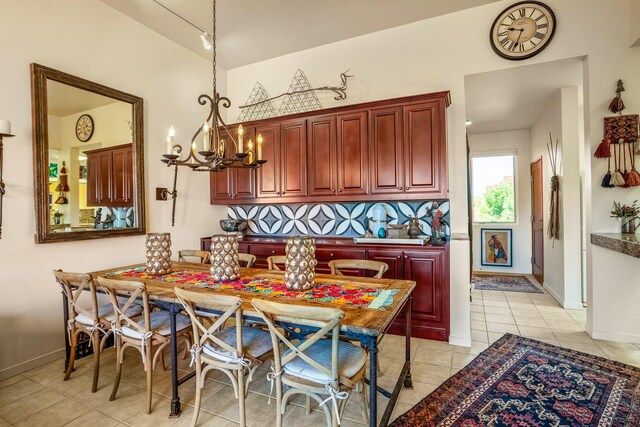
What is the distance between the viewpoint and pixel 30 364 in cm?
255

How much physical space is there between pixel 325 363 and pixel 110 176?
2912 millimetres

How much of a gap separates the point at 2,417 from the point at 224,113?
3868mm

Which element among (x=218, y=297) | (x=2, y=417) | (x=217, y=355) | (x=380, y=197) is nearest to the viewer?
(x=218, y=297)

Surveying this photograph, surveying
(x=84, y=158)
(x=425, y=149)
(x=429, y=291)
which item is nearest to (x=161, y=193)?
(x=84, y=158)

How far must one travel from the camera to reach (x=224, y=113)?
4.59 metres

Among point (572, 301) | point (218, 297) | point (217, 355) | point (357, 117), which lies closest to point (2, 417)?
point (217, 355)

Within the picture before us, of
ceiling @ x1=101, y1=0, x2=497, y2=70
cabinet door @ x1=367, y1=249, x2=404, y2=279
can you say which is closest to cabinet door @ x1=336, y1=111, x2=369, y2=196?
cabinet door @ x1=367, y1=249, x2=404, y2=279

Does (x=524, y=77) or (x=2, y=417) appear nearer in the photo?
(x=2, y=417)

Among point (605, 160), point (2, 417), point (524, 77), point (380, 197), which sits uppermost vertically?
point (524, 77)

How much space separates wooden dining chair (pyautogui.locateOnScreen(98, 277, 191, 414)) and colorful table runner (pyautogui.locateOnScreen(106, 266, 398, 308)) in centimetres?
30

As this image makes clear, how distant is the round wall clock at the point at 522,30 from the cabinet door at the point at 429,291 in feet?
7.11

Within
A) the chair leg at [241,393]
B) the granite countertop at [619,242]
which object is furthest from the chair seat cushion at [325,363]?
the granite countertop at [619,242]

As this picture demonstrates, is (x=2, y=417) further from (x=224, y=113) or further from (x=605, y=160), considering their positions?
(x=605, y=160)

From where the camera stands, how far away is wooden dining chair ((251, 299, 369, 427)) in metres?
1.36
